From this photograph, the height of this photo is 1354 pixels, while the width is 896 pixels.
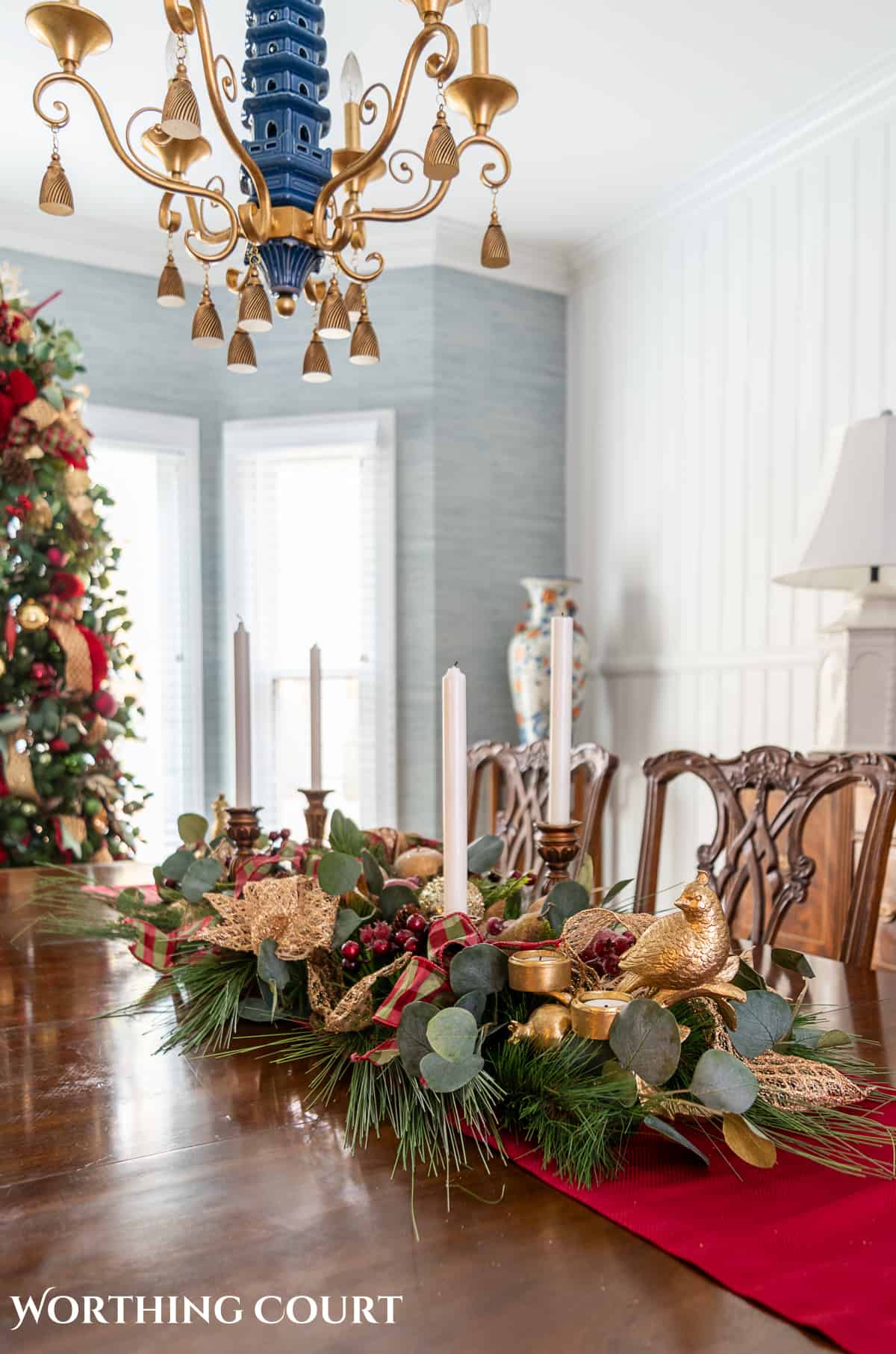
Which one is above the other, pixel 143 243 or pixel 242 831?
pixel 143 243

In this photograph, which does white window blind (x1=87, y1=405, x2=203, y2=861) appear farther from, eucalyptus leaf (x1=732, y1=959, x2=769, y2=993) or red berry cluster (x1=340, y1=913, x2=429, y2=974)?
eucalyptus leaf (x1=732, y1=959, x2=769, y2=993)

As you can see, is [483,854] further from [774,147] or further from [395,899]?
[774,147]

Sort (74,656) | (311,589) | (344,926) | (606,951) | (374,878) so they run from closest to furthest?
(606,951) < (344,926) < (374,878) < (74,656) < (311,589)

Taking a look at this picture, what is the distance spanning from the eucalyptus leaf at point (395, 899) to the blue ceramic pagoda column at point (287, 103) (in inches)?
41.1

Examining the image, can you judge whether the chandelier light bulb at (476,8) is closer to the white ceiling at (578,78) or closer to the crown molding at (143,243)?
the white ceiling at (578,78)

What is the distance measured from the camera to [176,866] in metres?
1.20

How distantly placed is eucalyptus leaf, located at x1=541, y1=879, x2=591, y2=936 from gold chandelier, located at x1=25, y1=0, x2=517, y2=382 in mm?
957

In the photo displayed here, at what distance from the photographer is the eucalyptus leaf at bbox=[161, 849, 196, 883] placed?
120 cm

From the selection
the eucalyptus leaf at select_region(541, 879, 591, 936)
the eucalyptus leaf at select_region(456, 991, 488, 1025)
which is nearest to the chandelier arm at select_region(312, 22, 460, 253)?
the eucalyptus leaf at select_region(541, 879, 591, 936)

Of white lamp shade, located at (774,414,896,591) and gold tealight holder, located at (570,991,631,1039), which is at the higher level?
white lamp shade, located at (774,414,896,591)

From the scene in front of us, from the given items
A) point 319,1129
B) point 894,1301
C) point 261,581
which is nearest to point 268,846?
point 319,1129

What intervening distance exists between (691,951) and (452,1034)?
168mm

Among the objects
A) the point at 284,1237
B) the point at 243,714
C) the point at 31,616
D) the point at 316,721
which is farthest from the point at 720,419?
the point at 284,1237

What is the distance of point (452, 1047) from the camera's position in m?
0.67
